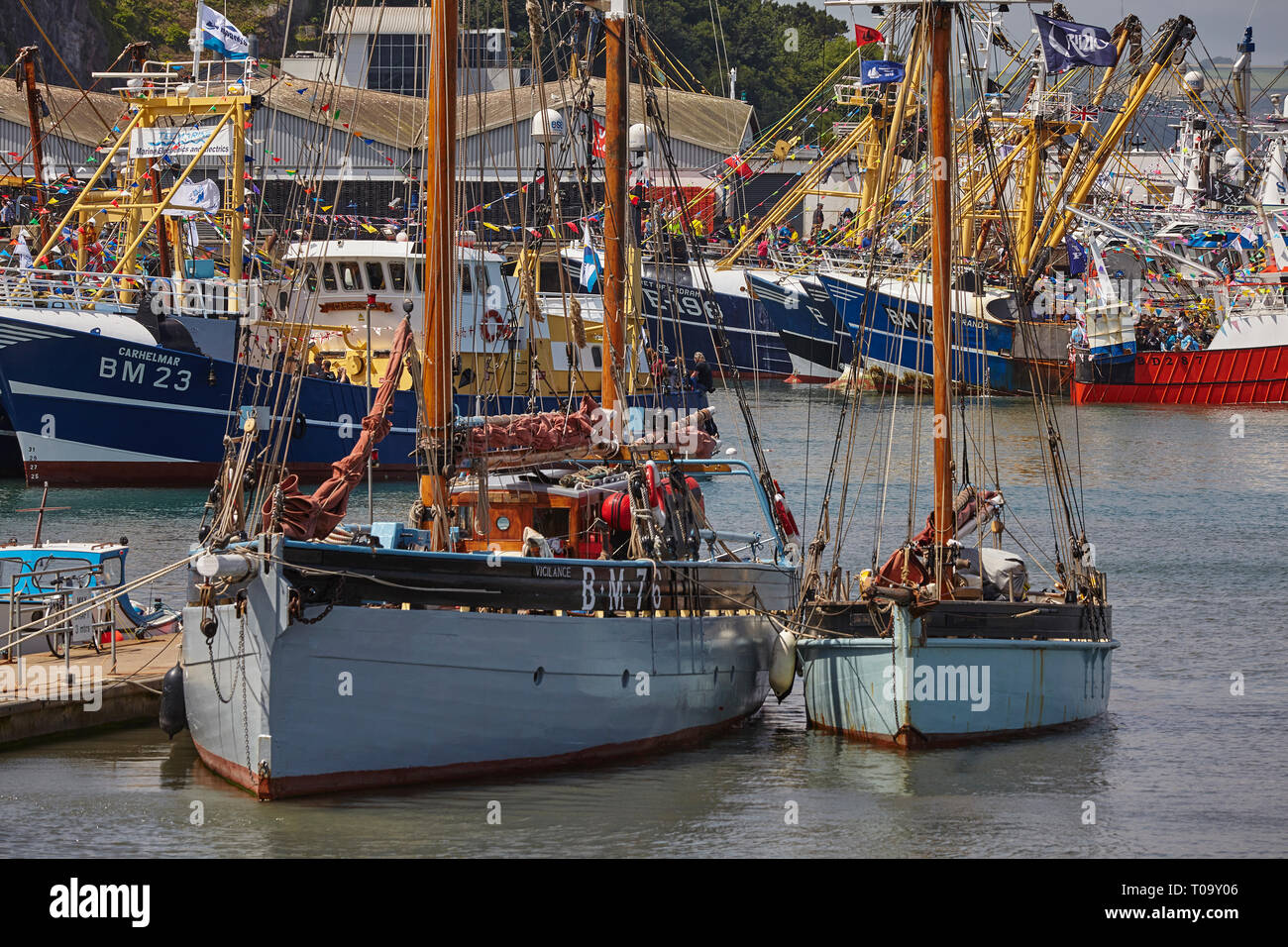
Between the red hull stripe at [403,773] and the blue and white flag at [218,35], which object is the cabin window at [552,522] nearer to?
the red hull stripe at [403,773]

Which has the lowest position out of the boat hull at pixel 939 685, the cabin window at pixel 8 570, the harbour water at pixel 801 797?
the harbour water at pixel 801 797

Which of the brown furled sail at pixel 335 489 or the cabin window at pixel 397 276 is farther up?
the cabin window at pixel 397 276

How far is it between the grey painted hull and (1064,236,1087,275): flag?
2041 inches

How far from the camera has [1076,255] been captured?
218 ft

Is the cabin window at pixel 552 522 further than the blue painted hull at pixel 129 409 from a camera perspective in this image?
No

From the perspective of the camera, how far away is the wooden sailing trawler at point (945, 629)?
1831 centimetres

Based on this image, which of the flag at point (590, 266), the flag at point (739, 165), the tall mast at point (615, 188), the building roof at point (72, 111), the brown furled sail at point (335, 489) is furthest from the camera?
the building roof at point (72, 111)

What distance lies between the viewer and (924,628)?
1808 cm

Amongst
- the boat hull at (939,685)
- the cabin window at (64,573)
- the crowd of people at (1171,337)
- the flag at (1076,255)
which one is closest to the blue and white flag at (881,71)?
the boat hull at (939,685)

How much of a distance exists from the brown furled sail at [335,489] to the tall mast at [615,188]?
460cm

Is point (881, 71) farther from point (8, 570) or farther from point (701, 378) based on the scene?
point (8, 570)

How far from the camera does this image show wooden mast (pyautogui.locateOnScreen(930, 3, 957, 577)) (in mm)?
19094

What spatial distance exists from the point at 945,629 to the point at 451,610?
543 centimetres

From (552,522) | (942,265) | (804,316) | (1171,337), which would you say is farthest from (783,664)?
(804,316)
